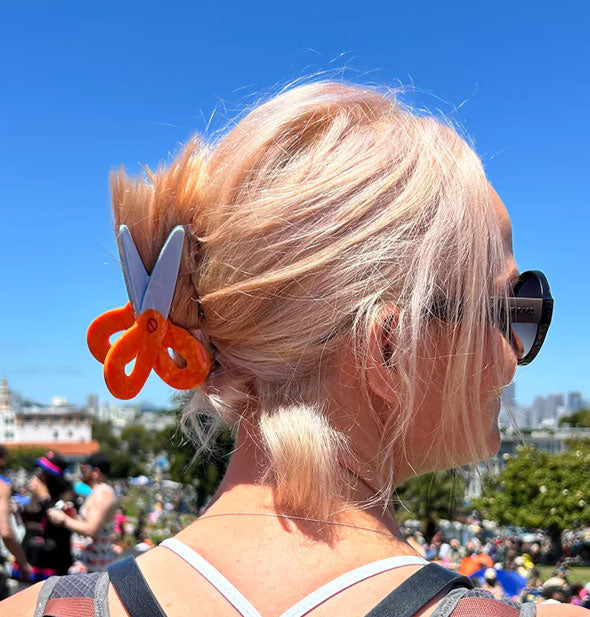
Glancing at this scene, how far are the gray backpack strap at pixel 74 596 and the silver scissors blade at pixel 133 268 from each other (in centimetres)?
44

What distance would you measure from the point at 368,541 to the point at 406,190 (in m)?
0.52

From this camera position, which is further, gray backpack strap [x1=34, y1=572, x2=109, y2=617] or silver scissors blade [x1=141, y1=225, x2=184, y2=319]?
silver scissors blade [x1=141, y1=225, x2=184, y2=319]

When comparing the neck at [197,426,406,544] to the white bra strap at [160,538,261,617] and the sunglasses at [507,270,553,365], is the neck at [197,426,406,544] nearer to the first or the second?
the white bra strap at [160,538,261,617]

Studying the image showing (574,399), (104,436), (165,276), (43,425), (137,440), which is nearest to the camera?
(165,276)

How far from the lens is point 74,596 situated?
3.10 feet

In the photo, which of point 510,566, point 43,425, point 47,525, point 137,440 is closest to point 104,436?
point 137,440

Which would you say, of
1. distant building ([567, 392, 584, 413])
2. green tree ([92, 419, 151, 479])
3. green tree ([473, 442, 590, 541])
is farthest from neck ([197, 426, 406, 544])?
distant building ([567, 392, 584, 413])

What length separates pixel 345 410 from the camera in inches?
41.1

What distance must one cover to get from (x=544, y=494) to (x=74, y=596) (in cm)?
3262

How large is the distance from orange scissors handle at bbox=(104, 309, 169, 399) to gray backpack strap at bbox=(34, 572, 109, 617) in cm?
33

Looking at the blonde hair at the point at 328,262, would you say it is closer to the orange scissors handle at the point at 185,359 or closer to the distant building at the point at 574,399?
the orange scissors handle at the point at 185,359

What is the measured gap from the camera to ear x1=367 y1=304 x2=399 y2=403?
3.27 feet

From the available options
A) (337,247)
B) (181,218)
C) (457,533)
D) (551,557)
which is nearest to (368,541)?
(337,247)

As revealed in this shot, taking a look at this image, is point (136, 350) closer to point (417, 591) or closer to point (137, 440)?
point (417, 591)
